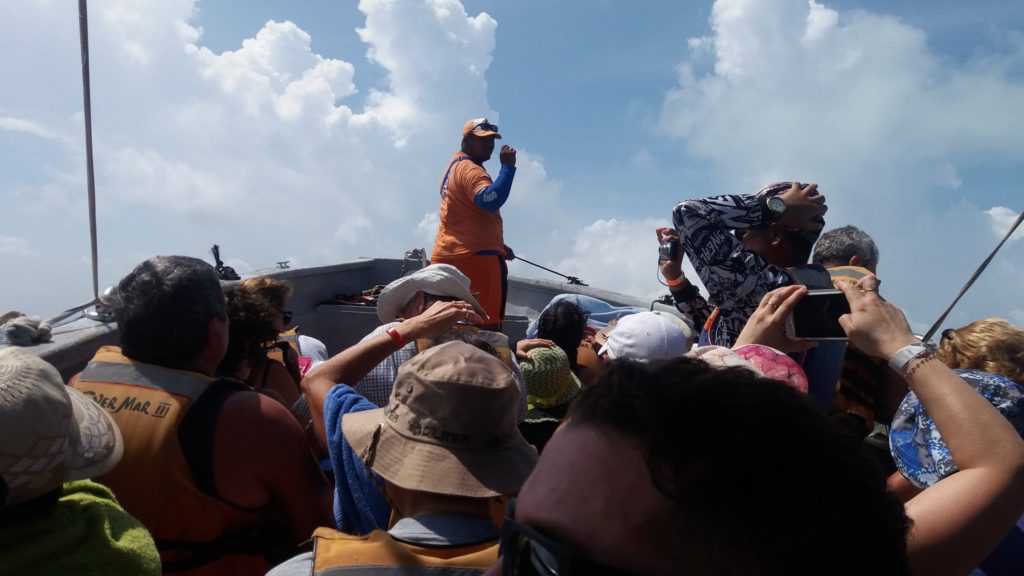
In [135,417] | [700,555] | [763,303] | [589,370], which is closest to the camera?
[700,555]

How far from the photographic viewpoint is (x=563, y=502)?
2.63ft

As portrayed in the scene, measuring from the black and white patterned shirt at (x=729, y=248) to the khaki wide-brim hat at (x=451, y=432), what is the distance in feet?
3.72

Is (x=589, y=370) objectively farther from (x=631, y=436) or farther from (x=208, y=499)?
(x=631, y=436)

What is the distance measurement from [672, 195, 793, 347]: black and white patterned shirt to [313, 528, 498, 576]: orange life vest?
56.0 inches

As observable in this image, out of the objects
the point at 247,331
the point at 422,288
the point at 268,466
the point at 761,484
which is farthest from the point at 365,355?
the point at 761,484

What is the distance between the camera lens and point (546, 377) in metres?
2.96

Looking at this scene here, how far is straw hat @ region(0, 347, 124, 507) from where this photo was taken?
1.17 m

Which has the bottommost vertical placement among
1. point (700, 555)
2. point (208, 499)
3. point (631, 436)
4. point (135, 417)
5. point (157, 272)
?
point (208, 499)

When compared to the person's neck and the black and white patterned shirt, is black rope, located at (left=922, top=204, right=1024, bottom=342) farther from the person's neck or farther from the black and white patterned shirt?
the person's neck

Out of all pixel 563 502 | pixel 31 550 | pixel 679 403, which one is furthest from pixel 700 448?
pixel 31 550

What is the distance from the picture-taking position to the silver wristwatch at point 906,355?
141 cm

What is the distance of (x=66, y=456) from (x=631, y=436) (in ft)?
3.49

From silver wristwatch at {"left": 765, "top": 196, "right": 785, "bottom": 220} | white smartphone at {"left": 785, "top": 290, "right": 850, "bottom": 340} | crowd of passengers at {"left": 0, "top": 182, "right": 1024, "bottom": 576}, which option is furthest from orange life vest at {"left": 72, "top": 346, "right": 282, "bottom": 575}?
silver wristwatch at {"left": 765, "top": 196, "right": 785, "bottom": 220}

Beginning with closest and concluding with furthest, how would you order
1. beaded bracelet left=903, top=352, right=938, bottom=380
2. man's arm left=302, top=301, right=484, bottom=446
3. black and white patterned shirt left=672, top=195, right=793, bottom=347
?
beaded bracelet left=903, top=352, right=938, bottom=380, man's arm left=302, top=301, right=484, bottom=446, black and white patterned shirt left=672, top=195, right=793, bottom=347
